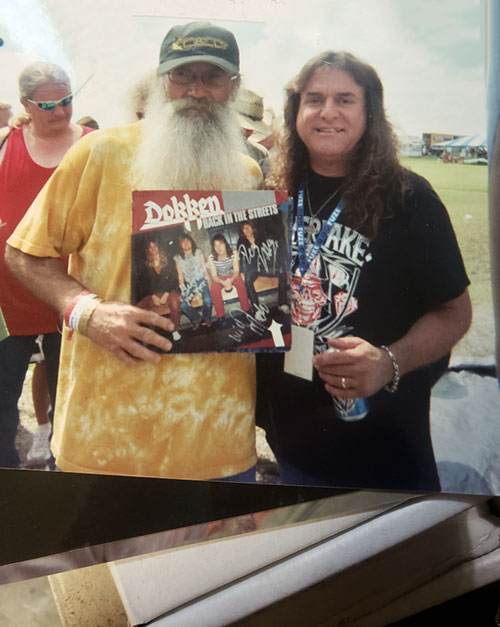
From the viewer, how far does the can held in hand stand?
1.37m

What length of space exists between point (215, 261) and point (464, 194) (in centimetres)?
60

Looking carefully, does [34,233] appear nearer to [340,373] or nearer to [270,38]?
[270,38]

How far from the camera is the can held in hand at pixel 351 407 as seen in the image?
137cm

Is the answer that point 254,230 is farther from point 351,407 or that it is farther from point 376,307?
point 351,407

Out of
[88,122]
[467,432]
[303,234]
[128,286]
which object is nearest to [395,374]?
[467,432]

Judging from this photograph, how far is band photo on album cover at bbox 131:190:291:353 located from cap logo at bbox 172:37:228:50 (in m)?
0.32

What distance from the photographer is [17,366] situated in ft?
4.65

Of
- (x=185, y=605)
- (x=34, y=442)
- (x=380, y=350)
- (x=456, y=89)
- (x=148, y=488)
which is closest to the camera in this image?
(x=456, y=89)

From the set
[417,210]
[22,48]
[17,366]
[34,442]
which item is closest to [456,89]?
[417,210]

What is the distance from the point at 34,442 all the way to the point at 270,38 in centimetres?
118

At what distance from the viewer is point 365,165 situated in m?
1.28

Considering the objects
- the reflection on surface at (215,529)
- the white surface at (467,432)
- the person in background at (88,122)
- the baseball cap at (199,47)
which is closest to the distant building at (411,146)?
the baseball cap at (199,47)

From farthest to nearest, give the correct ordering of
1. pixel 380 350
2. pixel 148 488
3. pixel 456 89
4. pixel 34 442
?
pixel 148 488 < pixel 34 442 < pixel 380 350 < pixel 456 89

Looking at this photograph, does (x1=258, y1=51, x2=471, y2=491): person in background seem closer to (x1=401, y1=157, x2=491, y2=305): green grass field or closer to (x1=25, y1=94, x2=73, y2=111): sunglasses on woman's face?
(x1=401, y1=157, x2=491, y2=305): green grass field
